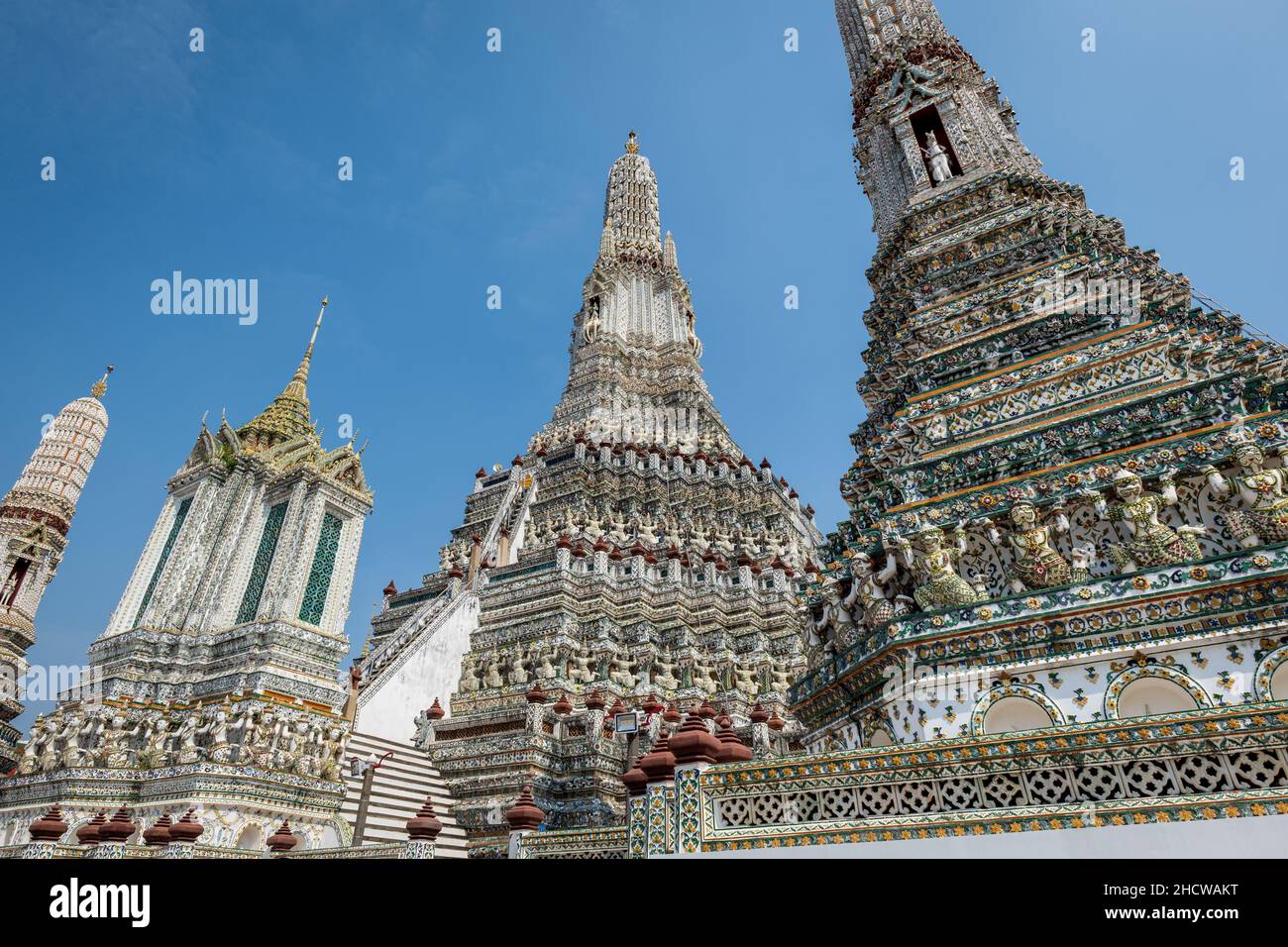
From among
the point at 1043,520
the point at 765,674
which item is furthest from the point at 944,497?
the point at 765,674

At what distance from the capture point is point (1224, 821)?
3.90m

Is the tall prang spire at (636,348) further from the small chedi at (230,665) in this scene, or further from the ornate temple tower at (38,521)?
the ornate temple tower at (38,521)

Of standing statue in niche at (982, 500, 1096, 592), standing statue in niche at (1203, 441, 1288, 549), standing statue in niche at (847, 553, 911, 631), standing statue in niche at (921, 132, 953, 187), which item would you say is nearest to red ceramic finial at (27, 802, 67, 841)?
standing statue in niche at (847, 553, 911, 631)

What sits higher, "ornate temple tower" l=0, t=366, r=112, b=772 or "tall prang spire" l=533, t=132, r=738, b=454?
"tall prang spire" l=533, t=132, r=738, b=454

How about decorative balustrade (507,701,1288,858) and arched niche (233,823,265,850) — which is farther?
arched niche (233,823,265,850)

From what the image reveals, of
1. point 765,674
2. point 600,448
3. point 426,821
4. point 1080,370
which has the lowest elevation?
point 426,821

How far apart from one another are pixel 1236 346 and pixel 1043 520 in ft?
10.2

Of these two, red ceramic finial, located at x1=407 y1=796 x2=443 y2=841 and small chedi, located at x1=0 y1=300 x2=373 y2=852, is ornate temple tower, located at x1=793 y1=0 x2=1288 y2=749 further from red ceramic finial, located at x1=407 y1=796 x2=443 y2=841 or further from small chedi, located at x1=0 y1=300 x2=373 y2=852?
small chedi, located at x1=0 y1=300 x2=373 y2=852

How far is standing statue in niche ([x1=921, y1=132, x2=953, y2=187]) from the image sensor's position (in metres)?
13.7

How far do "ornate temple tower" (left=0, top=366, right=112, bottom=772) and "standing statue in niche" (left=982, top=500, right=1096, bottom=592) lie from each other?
92.0 ft

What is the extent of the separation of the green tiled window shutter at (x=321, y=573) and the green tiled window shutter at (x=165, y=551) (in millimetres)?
3806
